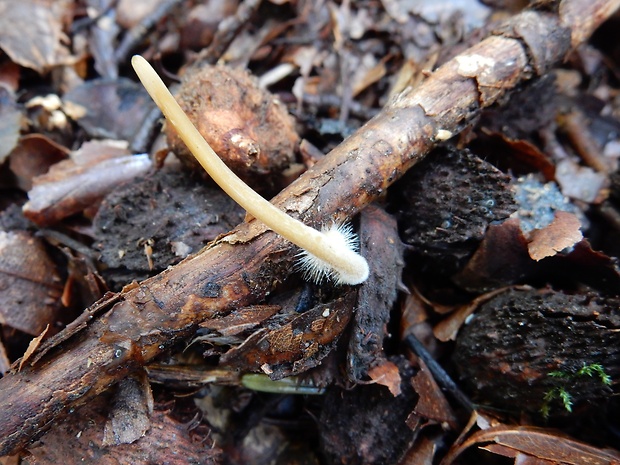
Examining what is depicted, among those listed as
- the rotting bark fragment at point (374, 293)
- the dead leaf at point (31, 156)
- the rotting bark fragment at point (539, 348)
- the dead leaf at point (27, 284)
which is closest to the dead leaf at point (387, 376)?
the rotting bark fragment at point (374, 293)

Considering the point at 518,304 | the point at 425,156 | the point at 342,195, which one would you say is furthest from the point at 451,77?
the point at 518,304

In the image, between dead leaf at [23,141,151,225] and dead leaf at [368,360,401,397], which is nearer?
dead leaf at [368,360,401,397]

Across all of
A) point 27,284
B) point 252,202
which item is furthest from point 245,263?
point 27,284

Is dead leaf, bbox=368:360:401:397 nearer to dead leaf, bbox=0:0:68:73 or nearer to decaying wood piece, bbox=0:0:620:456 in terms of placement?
decaying wood piece, bbox=0:0:620:456

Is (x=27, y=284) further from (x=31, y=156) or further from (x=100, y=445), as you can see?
(x=100, y=445)

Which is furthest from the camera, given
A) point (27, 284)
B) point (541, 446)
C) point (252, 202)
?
point (27, 284)

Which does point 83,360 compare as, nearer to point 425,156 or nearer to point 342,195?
point 342,195

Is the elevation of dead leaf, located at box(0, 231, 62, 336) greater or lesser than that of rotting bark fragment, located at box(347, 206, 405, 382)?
lesser

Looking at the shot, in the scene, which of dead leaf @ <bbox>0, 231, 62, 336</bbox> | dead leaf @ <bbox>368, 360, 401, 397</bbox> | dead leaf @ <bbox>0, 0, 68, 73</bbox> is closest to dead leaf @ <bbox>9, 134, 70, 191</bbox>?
dead leaf @ <bbox>0, 231, 62, 336</bbox>
